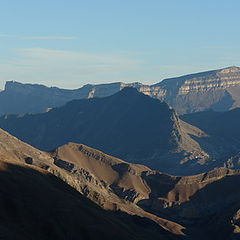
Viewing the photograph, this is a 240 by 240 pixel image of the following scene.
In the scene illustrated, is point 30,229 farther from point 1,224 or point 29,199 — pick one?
point 29,199

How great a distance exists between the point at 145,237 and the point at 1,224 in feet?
206

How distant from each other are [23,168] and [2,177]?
62.9 feet

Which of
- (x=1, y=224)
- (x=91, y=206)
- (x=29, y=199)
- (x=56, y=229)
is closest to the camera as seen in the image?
(x=1, y=224)

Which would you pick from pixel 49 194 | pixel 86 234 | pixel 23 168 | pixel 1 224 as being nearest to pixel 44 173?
pixel 23 168

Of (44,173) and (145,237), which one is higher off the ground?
(44,173)

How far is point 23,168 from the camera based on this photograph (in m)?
192

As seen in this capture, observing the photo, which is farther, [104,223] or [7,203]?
[104,223]

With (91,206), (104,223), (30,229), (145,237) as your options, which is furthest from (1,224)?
(145,237)

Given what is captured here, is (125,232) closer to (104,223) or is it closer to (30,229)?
(104,223)

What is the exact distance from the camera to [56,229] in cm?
15400

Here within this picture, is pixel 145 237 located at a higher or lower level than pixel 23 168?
lower

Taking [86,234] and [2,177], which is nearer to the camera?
[86,234]

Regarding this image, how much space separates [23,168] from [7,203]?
126 feet

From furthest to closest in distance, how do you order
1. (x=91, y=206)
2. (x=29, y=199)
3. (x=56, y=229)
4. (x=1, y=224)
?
(x=91, y=206) → (x=29, y=199) → (x=56, y=229) → (x=1, y=224)
